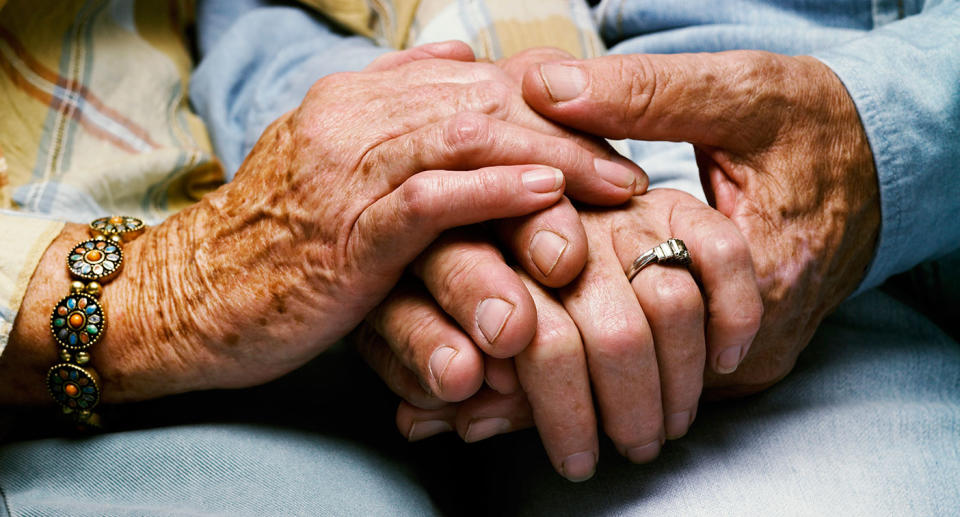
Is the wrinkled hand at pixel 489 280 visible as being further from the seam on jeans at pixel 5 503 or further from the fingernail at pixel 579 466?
the seam on jeans at pixel 5 503

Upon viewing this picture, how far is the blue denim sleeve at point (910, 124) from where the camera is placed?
0.76m

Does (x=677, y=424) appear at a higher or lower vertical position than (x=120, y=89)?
Result: lower

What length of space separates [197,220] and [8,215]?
0.61ft

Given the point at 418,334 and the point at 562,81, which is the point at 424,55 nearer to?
the point at 562,81

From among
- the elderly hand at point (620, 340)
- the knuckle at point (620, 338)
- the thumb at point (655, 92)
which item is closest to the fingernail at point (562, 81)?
the thumb at point (655, 92)

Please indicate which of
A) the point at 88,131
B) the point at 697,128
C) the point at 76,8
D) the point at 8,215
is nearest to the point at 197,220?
the point at 8,215

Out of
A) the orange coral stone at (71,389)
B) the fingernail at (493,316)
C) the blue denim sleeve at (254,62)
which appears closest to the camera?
the fingernail at (493,316)

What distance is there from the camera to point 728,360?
2.25ft

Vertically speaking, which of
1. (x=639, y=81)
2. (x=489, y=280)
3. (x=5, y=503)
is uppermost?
(x=639, y=81)

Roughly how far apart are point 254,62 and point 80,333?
2.03 feet

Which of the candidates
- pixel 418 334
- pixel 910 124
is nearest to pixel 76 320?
pixel 418 334

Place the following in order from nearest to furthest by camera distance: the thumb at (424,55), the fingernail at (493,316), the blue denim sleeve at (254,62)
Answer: the fingernail at (493,316)
the thumb at (424,55)
the blue denim sleeve at (254,62)

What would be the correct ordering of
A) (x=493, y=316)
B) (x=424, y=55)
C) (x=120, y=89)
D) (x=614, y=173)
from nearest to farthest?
1. (x=493, y=316)
2. (x=614, y=173)
3. (x=424, y=55)
4. (x=120, y=89)

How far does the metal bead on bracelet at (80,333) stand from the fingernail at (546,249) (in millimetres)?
453
